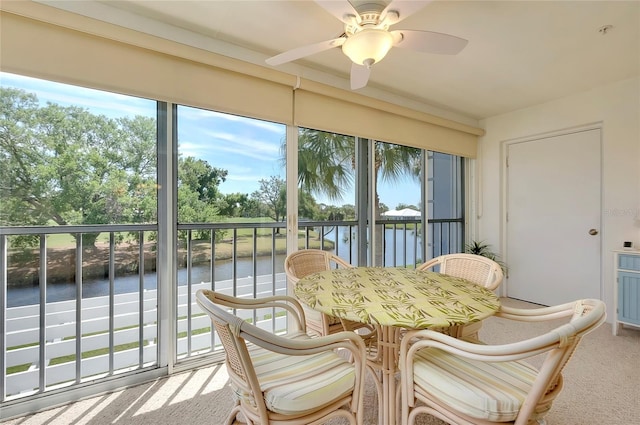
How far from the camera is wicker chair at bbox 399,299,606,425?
0.86 metres

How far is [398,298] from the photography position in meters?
1.34

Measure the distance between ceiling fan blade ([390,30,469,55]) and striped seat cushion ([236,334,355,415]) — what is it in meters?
1.63

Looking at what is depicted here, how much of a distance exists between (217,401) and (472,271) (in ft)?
6.05

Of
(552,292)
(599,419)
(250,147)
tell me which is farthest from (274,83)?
(552,292)

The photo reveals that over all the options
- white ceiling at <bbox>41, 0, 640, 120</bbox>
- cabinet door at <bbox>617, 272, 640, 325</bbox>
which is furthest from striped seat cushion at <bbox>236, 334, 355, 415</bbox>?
cabinet door at <bbox>617, 272, 640, 325</bbox>

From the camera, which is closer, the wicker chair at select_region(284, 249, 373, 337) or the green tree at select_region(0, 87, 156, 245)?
the green tree at select_region(0, 87, 156, 245)

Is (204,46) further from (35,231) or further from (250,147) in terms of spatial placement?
(35,231)

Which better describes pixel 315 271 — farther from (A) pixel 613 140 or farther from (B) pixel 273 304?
(A) pixel 613 140

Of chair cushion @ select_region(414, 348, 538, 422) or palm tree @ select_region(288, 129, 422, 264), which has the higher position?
palm tree @ select_region(288, 129, 422, 264)

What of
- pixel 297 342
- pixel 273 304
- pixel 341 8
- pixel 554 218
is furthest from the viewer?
pixel 554 218

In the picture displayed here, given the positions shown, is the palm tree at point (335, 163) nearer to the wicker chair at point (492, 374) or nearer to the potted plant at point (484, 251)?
the potted plant at point (484, 251)

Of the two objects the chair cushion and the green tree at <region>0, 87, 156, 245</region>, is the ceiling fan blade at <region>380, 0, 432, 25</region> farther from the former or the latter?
the green tree at <region>0, 87, 156, 245</region>

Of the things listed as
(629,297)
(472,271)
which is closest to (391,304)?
(472,271)

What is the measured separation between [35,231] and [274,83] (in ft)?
6.09
